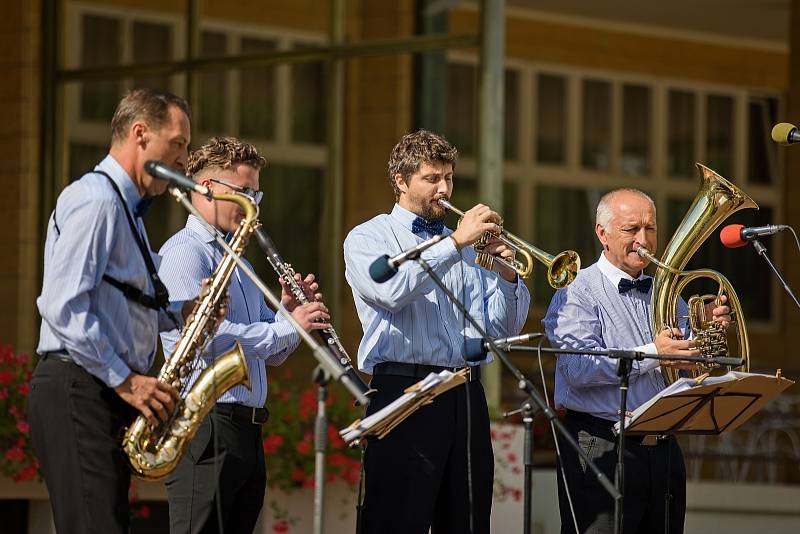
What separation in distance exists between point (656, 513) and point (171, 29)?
7149mm

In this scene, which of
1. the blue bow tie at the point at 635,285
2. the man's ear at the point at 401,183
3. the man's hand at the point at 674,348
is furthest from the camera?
the blue bow tie at the point at 635,285

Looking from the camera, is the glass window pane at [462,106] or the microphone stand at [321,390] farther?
the glass window pane at [462,106]

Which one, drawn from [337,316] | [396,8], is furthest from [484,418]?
[396,8]

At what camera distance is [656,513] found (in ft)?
17.5

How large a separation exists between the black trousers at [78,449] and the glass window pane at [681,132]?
11.0m

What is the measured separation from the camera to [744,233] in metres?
5.37

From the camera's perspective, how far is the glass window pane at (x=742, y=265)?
1426 centimetres

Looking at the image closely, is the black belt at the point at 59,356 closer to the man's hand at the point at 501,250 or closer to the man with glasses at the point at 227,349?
the man with glasses at the point at 227,349

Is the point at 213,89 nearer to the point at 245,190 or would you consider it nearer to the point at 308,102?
the point at 308,102

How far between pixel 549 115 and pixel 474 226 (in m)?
9.32

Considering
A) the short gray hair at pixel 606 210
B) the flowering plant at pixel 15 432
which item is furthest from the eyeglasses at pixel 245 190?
the flowering plant at pixel 15 432

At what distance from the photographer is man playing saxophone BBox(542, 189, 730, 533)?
5312 millimetres

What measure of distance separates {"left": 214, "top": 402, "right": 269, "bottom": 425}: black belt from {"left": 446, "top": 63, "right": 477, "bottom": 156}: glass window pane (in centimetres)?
837

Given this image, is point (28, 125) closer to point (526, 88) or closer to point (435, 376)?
point (526, 88)
